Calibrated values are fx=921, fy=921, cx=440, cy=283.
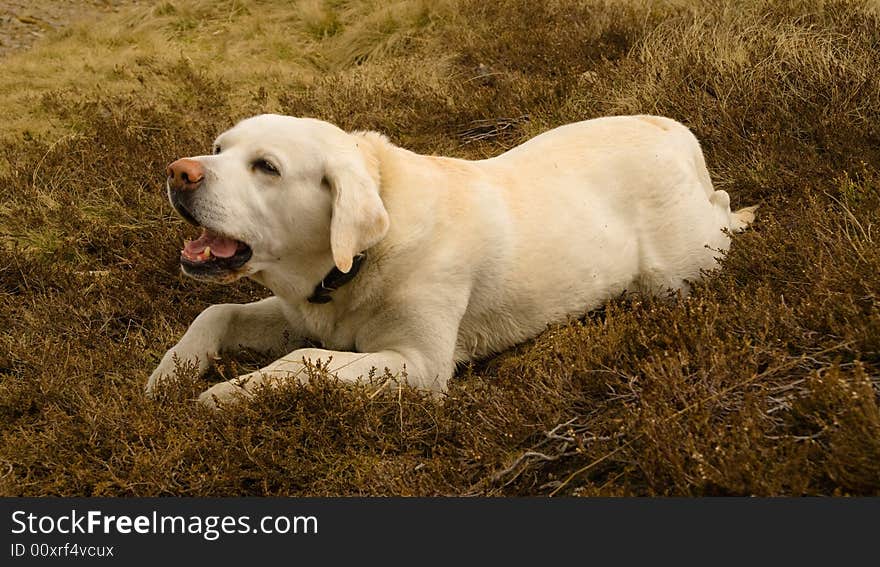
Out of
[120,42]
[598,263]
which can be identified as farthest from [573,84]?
[120,42]

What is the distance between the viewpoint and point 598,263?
4.19m

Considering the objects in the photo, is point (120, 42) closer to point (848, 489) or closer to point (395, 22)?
point (395, 22)

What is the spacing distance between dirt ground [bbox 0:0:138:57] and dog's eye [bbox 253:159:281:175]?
856cm

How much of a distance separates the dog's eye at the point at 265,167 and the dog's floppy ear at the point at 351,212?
0.66 feet

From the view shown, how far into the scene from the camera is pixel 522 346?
410 centimetres

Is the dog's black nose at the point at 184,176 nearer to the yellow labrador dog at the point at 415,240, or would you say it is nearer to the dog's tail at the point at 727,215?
the yellow labrador dog at the point at 415,240

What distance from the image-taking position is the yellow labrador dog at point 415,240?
348 centimetres

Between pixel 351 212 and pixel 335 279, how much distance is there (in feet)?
1.08

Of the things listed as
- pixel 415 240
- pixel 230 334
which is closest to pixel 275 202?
pixel 415 240

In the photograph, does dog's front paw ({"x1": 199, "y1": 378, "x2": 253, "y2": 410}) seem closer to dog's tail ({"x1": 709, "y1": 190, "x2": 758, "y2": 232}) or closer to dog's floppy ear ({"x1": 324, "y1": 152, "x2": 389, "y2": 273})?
dog's floppy ear ({"x1": 324, "y1": 152, "x2": 389, "y2": 273})

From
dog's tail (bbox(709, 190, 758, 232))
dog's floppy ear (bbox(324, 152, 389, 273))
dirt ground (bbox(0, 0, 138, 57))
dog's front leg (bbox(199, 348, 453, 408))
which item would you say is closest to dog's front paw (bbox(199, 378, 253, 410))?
dog's front leg (bbox(199, 348, 453, 408))

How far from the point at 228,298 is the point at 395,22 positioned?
491 centimetres

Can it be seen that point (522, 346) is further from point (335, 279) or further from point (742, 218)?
point (742, 218)

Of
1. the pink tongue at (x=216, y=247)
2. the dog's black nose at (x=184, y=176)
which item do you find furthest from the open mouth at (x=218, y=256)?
the dog's black nose at (x=184, y=176)
